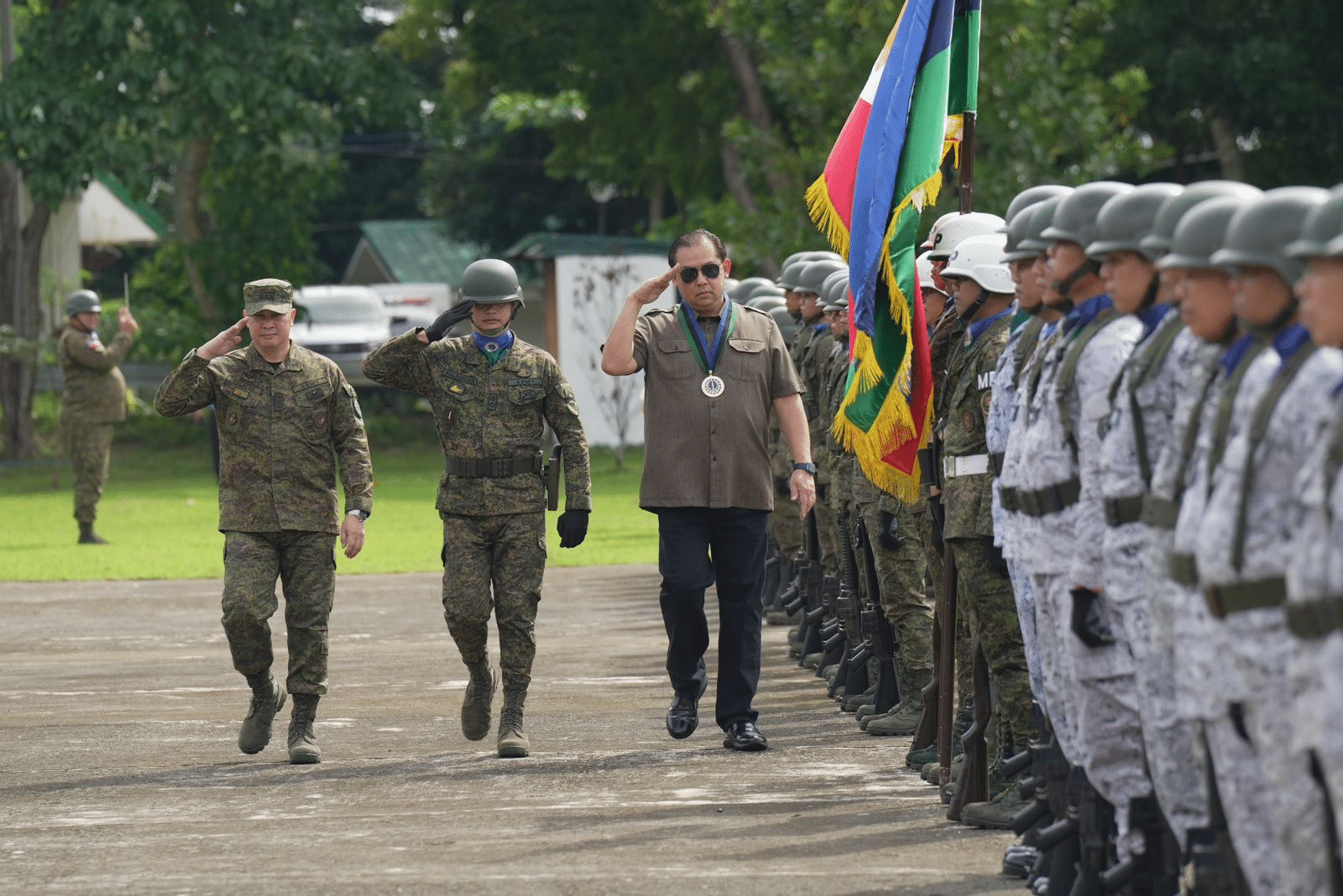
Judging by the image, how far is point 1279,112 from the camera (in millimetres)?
33406

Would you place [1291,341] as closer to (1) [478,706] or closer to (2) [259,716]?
(1) [478,706]

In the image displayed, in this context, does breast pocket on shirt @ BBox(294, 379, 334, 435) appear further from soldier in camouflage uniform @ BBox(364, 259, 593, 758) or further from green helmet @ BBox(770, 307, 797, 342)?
green helmet @ BBox(770, 307, 797, 342)

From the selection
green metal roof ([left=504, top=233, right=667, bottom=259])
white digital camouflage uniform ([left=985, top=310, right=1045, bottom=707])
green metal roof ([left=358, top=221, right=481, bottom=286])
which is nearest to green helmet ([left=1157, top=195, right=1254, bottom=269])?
white digital camouflage uniform ([left=985, top=310, right=1045, bottom=707])

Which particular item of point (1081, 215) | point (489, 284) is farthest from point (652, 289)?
point (1081, 215)

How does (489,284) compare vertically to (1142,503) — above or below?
above

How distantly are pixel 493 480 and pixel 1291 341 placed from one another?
17.7 ft

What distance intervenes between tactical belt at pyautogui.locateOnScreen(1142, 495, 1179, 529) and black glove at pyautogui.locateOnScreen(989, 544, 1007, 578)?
222 cm

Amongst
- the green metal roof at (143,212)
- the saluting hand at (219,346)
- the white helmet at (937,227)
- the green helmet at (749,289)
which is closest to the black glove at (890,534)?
the white helmet at (937,227)

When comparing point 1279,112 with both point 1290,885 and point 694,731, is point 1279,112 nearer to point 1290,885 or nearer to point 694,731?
point 694,731

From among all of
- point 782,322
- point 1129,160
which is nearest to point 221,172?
point 1129,160

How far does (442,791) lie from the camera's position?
29.8ft

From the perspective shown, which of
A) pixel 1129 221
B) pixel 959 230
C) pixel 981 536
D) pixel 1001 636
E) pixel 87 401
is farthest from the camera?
pixel 87 401

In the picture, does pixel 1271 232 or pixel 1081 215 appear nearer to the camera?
pixel 1271 232

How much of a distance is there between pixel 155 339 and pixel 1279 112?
1884 cm
